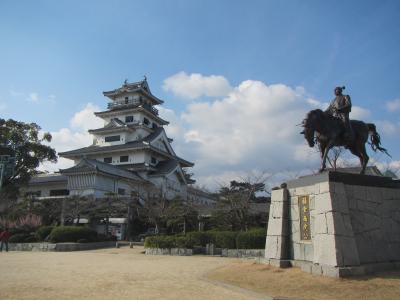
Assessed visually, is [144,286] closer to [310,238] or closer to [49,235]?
[310,238]

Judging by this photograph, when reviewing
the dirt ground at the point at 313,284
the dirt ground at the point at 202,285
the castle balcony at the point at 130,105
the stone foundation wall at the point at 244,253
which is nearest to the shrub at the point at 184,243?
the stone foundation wall at the point at 244,253

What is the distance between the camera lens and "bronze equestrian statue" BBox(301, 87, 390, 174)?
10406mm

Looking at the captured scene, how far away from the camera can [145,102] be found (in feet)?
170

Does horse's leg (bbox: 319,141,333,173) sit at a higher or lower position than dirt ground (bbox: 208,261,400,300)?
higher

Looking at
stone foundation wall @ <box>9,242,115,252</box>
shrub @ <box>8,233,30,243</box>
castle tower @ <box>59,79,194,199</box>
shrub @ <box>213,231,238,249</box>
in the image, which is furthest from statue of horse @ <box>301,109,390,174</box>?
castle tower @ <box>59,79,194,199</box>

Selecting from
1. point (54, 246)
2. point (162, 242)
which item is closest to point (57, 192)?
point (54, 246)

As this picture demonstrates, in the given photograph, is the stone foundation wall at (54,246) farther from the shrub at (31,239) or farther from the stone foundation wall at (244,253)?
the stone foundation wall at (244,253)

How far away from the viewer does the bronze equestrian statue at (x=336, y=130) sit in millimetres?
10406

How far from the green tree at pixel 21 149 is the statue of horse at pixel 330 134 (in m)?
30.6

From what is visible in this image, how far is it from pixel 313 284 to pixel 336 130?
Answer: 15.1ft

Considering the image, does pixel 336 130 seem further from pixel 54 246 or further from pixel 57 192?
pixel 57 192

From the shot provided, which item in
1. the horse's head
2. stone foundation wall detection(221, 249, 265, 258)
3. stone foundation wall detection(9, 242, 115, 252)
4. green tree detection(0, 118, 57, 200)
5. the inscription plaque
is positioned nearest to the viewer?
the inscription plaque

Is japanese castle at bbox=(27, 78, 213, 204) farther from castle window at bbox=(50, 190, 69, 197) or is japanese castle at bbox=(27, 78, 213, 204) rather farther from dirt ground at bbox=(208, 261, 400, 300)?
dirt ground at bbox=(208, 261, 400, 300)

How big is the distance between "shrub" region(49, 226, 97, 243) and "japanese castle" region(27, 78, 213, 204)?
8.60m
